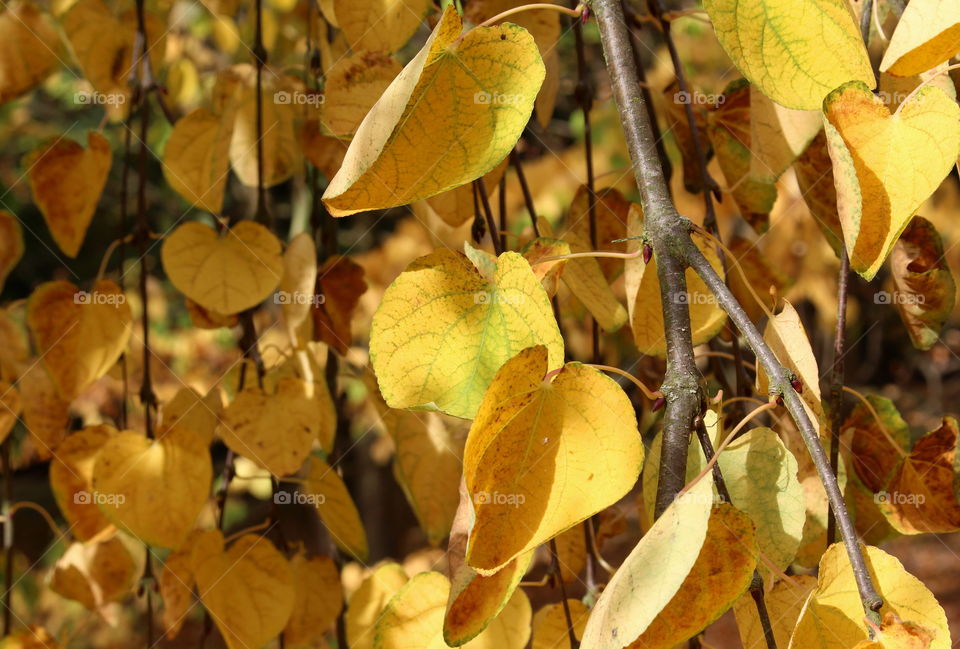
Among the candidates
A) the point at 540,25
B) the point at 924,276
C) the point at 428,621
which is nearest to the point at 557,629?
the point at 428,621

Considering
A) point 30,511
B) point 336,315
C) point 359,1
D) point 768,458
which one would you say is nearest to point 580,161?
point 336,315

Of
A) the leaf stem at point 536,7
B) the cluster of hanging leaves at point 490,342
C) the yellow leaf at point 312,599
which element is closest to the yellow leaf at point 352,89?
the cluster of hanging leaves at point 490,342

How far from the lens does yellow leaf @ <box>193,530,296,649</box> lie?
29.2 inches

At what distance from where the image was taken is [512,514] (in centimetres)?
39

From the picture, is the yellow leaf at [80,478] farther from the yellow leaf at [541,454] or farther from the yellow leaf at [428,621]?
the yellow leaf at [541,454]

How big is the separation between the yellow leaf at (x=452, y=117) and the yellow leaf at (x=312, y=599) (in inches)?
21.5

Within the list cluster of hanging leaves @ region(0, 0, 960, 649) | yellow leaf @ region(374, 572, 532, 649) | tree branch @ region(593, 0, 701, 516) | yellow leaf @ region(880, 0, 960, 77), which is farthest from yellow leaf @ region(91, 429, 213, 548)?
yellow leaf @ region(880, 0, 960, 77)

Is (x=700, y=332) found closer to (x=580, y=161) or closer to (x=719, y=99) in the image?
(x=719, y=99)

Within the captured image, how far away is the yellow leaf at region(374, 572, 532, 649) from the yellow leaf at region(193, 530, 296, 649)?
0.20 metres

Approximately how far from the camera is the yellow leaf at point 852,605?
1.30ft

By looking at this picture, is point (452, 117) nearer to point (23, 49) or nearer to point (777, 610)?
point (777, 610)

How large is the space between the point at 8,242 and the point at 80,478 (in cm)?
26

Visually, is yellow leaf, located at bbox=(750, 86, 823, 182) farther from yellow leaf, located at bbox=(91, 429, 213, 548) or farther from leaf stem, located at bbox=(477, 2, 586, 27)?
yellow leaf, located at bbox=(91, 429, 213, 548)

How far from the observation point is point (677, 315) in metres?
0.42
